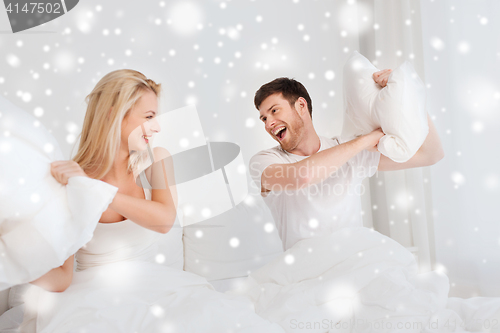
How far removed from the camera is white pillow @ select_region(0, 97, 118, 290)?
66 cm

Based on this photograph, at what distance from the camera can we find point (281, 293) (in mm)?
908

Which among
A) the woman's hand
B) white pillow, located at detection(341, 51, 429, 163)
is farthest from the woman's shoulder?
white pillow, located at detection(341, 51, 429, 163)

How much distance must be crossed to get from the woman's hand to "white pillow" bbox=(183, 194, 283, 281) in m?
0.99

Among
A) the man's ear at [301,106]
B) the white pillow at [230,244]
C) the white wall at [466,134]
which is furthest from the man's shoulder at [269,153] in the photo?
the white wall at [466,134]

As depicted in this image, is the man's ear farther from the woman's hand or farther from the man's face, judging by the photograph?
the woman's hand

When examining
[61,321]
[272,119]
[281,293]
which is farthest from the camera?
[272,119]

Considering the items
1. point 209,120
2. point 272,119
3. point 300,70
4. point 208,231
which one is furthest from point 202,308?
point 300,70

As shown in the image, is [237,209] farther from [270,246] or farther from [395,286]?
[395,286]

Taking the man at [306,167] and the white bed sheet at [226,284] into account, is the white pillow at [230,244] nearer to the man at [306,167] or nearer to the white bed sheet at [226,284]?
the white bed sheet at [226,284]

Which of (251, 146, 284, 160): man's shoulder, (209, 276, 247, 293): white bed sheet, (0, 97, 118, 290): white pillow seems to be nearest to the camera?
(0, 97, 118, 290): white pillow

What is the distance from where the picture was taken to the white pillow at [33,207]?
2.17ft

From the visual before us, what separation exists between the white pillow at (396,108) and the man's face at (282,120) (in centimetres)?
24

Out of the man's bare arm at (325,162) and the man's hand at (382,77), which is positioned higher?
the man's hand at (382,77)

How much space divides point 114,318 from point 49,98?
4.16ft
